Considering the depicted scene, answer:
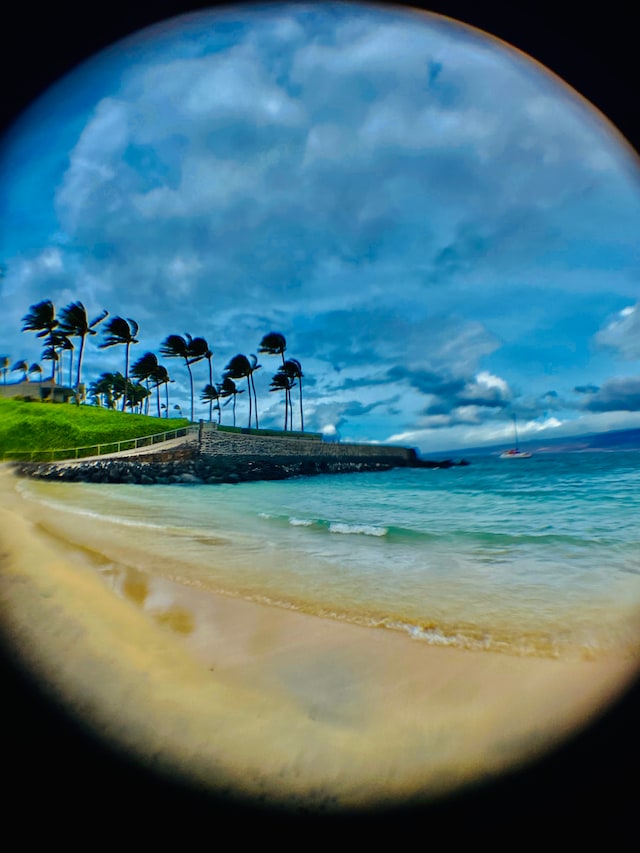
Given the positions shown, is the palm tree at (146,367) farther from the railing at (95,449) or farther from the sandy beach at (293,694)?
the sandy beach at (293,694)

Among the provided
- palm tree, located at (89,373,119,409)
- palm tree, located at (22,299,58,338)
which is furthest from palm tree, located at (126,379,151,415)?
palm tree, located at (22,299,58,338)

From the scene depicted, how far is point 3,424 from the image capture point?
10.0 m

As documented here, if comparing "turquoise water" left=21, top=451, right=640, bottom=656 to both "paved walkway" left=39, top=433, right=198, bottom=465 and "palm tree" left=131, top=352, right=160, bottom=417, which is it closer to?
"palm tree" left=131, top=352, right=160, bottom=417

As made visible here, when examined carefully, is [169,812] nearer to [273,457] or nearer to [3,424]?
[3,424]

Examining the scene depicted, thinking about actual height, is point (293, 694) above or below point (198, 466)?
below

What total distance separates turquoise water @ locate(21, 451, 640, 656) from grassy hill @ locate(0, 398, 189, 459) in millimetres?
3699

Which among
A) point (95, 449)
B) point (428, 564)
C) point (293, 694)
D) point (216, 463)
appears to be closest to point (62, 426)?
point (95, 449)

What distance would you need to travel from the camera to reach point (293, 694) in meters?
1.75

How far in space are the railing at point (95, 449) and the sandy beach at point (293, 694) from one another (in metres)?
12.7

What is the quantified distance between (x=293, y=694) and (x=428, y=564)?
3308 millimetres

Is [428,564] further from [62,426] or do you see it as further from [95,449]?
[95,449]

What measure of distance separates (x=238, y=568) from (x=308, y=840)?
3305mm

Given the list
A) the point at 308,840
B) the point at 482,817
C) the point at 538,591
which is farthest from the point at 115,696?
the point at 538,591

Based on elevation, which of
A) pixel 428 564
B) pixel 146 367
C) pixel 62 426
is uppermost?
pixel 146 367
